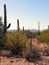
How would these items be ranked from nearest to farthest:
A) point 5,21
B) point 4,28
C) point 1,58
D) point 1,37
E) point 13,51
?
1. point 1,58
2. point 13,51
3. point 1,37
4. point 4,28
5. point 5,21

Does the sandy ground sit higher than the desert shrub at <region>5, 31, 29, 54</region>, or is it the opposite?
the desert shrub at <region>5, 31, 29, 54</region>

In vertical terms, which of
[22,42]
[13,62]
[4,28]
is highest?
[4,28]

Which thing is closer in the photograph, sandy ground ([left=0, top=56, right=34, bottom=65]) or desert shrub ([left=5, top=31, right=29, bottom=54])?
sandy ground ([left=0, top=56, right=34, bottom=65])

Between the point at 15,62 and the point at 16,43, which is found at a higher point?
the point at 16,43

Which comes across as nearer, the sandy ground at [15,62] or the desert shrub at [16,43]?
the sandy ground at [15,62]

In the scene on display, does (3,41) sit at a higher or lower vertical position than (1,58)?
higher

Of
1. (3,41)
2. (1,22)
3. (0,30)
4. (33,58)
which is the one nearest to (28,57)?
(33,58)

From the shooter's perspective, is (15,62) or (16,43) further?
(16,43)

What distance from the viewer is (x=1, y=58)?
1456 cm

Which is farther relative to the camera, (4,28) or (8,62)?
(4,28)

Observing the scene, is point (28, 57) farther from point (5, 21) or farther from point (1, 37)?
point (5, 21)

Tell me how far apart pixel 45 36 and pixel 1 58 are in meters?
10.6

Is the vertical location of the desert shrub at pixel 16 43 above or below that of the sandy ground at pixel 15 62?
above

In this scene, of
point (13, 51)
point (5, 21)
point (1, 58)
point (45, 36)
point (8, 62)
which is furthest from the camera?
point (45, 36)
